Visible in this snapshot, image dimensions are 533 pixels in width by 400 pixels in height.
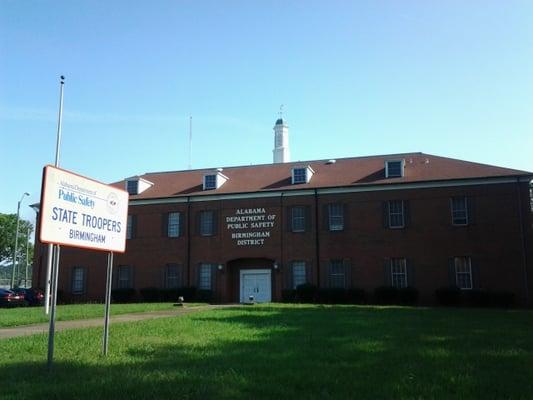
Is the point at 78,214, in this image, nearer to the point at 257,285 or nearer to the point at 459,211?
the point at 459,211

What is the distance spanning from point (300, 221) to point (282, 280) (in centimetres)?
392

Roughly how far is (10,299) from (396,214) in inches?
943

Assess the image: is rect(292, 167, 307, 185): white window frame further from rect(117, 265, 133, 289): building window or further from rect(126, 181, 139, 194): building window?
rect(117, 265, 133, 289): building window

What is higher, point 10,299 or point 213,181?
point 213,181

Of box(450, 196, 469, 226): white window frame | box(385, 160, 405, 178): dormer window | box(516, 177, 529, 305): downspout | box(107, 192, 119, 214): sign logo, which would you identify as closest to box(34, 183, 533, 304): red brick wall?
box(516, 177, 529, 305): downspout

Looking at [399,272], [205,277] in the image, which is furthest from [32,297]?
[399,272]

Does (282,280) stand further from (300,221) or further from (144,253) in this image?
(144,253)

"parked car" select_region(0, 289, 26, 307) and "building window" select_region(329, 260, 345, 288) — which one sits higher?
"building window" select_region(329, 260, 345, 288)

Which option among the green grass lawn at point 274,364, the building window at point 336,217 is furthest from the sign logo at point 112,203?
the building window at point 336,217

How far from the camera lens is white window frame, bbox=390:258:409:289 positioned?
1357 inches

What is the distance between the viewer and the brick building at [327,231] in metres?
33.2

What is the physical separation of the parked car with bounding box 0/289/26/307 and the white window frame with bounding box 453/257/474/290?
26.3m

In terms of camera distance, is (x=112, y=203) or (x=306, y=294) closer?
(x=112, y=203)

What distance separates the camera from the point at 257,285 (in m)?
38.0
